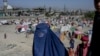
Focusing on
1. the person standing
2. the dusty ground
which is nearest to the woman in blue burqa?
the person standing

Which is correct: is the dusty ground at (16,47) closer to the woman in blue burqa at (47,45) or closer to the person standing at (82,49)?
the person standing at (82,49)

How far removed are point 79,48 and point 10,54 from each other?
1397cm

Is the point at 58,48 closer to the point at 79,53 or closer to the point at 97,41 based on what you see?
the point at 79,53

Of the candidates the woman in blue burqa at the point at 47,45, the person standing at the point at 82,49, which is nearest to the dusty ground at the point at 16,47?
the person standing at the point at 82,49

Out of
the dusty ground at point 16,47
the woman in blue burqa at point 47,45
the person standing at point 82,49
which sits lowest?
the dusty ground at point 16,47

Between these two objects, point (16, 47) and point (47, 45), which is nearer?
point (47, 45)

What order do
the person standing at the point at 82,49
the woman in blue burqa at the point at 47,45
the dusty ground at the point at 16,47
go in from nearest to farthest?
the woman in blue burqa at the point at 47,45 → the person standing at the point at 82,49 → the dusty ground at the point at 16,47

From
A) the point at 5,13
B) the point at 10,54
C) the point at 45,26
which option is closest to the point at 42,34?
the point at 45,26

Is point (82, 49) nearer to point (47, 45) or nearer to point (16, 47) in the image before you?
point (47, 45)

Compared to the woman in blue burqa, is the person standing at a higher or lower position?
lower

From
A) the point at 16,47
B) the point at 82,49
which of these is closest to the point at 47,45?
the point at 82,49

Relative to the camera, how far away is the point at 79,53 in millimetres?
3967

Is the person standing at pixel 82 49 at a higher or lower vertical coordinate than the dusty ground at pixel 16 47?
higher

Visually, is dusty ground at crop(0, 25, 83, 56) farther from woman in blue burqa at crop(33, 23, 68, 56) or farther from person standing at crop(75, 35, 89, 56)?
woman in blue burqa at crop(33, 23, 68, 56)
